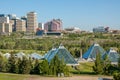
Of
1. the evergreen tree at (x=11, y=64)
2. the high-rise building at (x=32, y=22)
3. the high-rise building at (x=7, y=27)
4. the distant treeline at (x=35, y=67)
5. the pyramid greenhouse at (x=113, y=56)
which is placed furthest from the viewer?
the high-rise building at (x=32, y=22)

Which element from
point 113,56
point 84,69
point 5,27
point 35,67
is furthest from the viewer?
point 5,27

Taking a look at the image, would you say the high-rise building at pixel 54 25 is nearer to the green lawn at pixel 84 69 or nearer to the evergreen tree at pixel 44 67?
the green lawn at pixel 84 69

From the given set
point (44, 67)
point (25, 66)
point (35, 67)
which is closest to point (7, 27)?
point (35, 67)

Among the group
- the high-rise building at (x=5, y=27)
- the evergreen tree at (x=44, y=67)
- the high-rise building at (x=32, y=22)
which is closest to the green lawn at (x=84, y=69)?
the evergreen tree at (x=44, y=67)

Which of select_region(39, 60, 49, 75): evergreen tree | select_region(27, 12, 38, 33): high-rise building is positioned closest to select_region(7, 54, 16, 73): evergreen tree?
select_region(39, 60, 49, 75): evergreen tree

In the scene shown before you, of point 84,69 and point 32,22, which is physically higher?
point 32,22

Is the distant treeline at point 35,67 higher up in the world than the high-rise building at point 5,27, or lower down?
lower down

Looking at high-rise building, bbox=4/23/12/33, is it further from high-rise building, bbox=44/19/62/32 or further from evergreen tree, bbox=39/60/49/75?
evergreen tree, bbox=39/60/49/75

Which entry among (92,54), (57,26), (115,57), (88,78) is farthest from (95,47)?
(57,26)

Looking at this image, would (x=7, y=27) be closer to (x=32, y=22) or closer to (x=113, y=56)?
(x=32, y=22)

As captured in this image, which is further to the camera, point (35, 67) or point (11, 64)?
point (11, 64)

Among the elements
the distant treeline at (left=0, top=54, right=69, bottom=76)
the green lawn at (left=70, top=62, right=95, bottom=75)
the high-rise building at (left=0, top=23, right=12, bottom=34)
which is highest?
the high-rise building at (left=0, top=23, right=12, bottom=34)

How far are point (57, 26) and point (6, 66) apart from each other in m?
140

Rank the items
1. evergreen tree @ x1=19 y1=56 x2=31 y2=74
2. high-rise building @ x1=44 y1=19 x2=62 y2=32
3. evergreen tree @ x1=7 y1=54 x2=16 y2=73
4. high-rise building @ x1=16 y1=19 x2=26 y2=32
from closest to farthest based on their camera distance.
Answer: evergreen tree @ x1=19 y1=56 x2=31 y2=74, evergreen tree @ x1=7 y1=54 x2=16 y2=73, high-rise building @ x1=16 y1=19 x2=26 y2=32, high-rise building @ x1=44 y1=19 x2=62 y2=32
